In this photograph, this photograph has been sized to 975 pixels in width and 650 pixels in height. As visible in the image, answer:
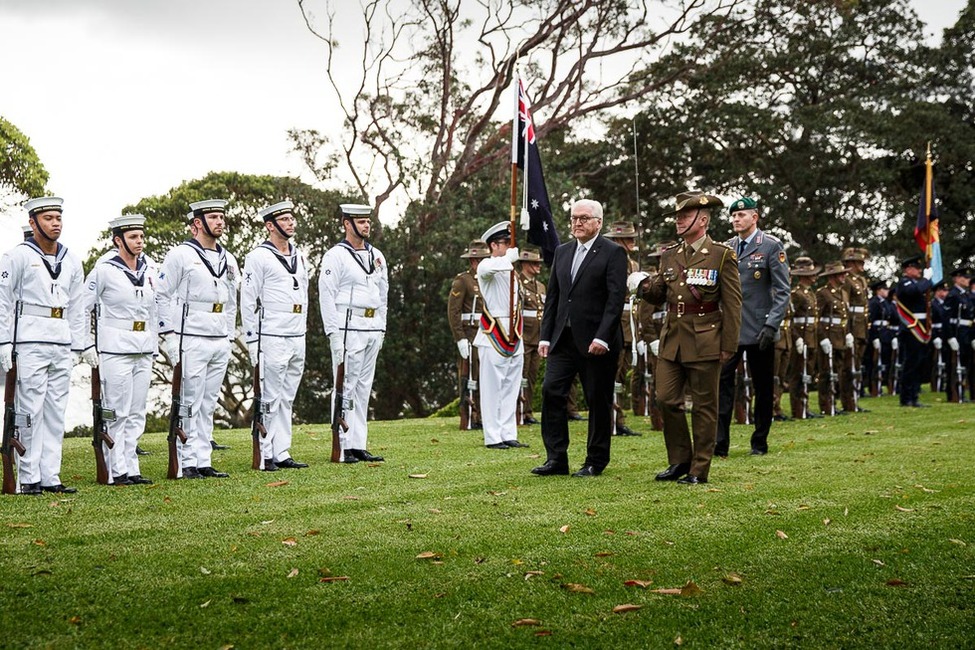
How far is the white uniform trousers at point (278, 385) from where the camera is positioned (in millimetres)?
9625

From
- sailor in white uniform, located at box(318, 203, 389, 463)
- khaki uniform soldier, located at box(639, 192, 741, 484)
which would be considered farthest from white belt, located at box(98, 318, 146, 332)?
khaki uniform soldier, located at box(639, 192, 741, 484)

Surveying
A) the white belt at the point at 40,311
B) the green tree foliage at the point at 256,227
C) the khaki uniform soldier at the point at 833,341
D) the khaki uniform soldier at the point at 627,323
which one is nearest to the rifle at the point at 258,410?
the white belt at the point at 40,311

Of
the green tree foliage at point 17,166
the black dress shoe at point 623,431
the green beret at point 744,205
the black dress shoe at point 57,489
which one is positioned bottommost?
the black dress shoe at point 57,489

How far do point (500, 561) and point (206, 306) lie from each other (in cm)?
465

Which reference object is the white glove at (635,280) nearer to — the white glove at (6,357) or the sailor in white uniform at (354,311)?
the sailor in white uniform at (354,311)

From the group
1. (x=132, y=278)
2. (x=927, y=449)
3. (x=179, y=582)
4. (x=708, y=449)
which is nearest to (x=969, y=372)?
(x=927, y=449)

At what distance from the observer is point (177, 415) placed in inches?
357

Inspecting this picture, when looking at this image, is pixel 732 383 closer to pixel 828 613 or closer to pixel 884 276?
pixel 828 613

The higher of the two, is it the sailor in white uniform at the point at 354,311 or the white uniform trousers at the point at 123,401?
the sailor in white uniform at the point at 354,311

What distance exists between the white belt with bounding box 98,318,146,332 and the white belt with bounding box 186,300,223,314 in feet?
1.47

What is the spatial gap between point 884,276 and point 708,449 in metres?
22.0

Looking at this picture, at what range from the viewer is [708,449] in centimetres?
807

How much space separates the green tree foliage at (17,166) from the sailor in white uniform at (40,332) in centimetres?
1293

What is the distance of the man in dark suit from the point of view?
27.5 ft
